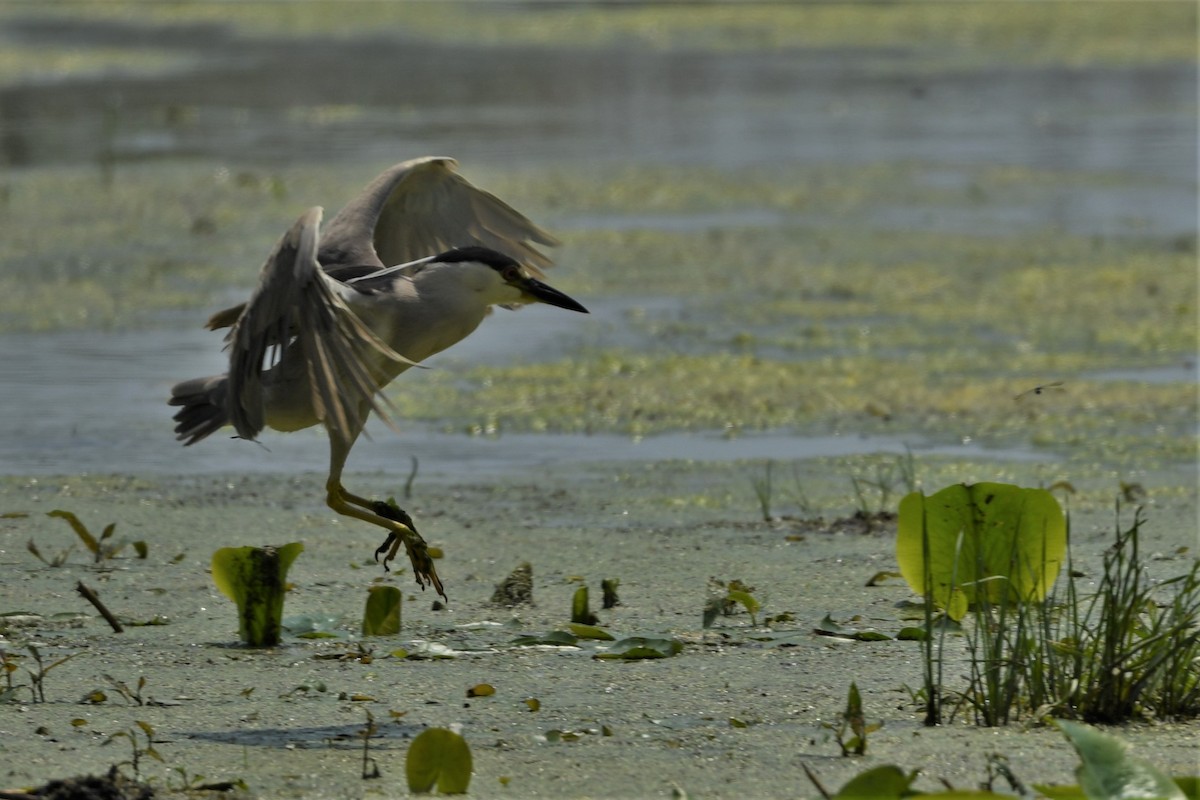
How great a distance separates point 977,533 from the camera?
4.27m

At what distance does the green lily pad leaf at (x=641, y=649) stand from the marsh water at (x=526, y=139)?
2433 millimetres

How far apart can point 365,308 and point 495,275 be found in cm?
41

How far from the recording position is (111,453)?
6.84 meters

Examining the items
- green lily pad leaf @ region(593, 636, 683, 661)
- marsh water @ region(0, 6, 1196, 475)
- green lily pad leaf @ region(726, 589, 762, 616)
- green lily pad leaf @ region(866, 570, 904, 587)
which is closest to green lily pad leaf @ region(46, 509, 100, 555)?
marsh water @ region(0, 6, 1196, 475)

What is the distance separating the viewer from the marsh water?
7148mm

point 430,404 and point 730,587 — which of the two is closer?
point 730,587

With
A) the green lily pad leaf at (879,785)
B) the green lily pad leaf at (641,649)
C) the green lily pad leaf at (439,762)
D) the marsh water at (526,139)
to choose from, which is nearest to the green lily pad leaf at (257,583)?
the green lily pad leaf at (641,649)

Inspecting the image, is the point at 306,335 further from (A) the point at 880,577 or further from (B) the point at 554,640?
(A) the point at 880,577

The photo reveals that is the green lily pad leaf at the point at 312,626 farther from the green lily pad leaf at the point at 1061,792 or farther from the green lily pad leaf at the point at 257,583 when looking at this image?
the green lily pad leaf at the point at 1061,792

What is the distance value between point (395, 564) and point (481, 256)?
3.40 feet

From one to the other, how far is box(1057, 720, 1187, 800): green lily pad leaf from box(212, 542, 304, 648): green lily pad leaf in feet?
6.69

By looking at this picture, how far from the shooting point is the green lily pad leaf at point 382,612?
4492 millimetres

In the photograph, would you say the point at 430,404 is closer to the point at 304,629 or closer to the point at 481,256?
the point at 481,256

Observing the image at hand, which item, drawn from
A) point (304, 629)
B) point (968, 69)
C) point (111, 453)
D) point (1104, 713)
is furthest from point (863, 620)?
point (968, 69)
